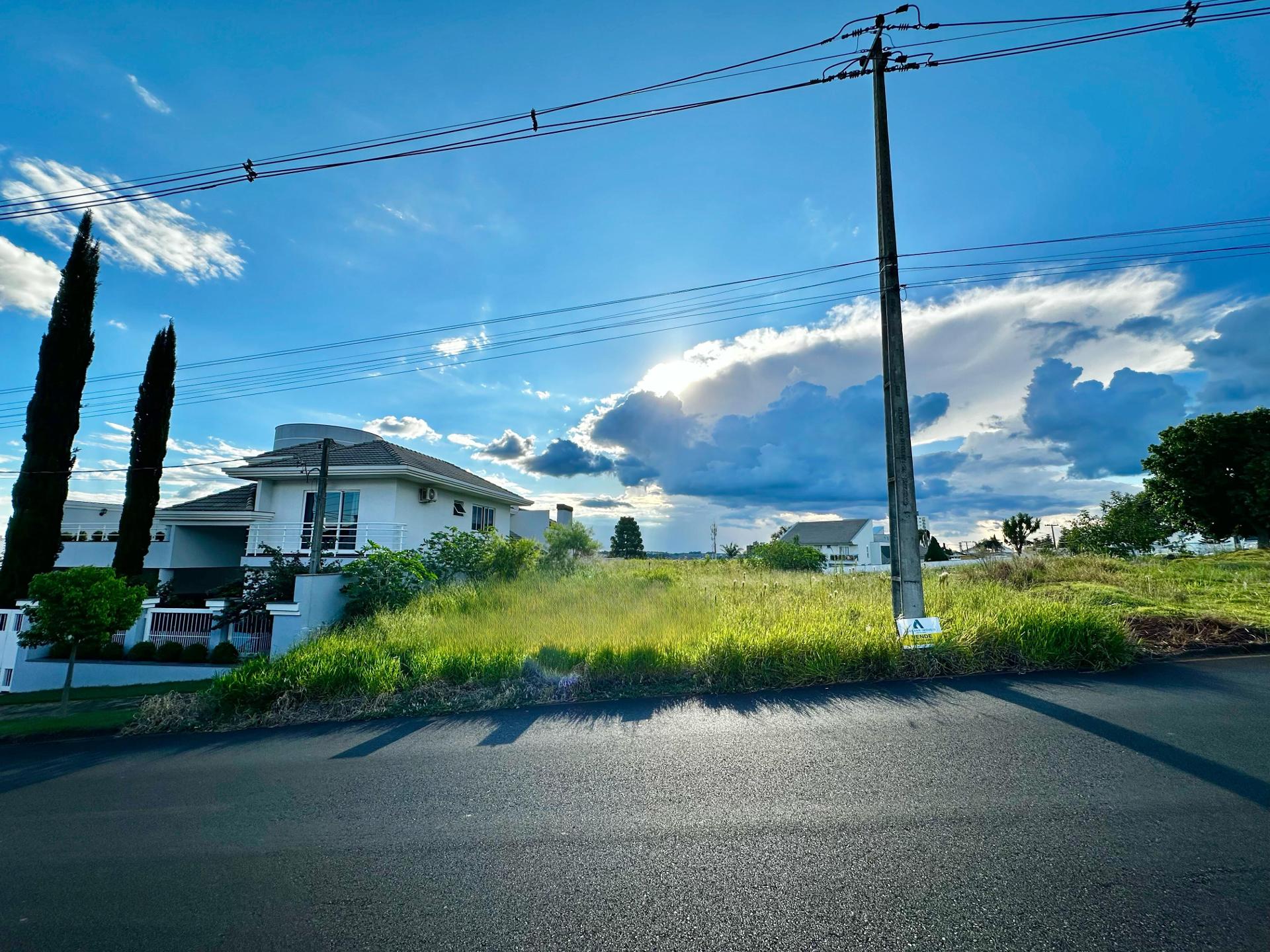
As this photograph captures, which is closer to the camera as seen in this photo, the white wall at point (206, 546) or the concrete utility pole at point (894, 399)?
the concrete utility pole at point (894, 399)

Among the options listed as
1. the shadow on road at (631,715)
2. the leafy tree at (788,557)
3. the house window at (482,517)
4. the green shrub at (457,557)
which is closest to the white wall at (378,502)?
the green shrub at (457,557)

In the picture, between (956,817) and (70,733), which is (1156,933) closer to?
(956,817)

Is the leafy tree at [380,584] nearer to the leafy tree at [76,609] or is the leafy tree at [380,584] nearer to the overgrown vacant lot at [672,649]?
the overgrown vacant lot at [672,649]

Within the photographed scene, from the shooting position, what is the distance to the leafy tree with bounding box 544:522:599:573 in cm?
1705

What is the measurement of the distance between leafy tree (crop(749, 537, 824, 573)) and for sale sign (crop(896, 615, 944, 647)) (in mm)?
18781

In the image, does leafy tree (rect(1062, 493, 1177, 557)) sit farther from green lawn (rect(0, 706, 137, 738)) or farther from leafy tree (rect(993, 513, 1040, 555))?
green lawn (rect(0, 706, 137, 738))

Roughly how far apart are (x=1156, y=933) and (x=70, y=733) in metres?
9.53

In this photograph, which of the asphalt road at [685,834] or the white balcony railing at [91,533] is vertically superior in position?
the white balcony railing at [91,533]

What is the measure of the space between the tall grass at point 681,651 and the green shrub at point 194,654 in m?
5.10

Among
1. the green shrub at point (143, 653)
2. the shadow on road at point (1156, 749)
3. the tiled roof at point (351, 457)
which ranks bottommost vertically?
the green shrub at point (143, 653)

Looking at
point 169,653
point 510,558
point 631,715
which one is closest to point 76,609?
point 169,653

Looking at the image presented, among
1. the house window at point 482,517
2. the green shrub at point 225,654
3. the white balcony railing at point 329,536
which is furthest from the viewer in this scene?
the house window at point 482,517

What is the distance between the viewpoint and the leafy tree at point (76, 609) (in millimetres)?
8414

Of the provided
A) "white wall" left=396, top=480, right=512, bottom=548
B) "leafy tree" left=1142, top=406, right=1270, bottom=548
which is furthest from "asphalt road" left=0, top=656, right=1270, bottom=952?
"leafy tree" left=1142, top=406, right=1270, bottom=548
